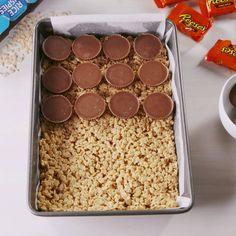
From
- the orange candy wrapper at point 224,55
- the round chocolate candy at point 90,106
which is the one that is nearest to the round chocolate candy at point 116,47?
the round chocolate candy at point 90,106

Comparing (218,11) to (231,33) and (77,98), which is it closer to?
(231,33)

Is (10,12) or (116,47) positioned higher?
(10,12)

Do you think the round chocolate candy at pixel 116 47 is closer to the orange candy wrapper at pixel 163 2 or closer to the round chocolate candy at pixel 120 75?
the round chocolate candy at pixel 120 75

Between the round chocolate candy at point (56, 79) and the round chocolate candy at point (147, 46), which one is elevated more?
the round chocolate candy at point (56, 79)

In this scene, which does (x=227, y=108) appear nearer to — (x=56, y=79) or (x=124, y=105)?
(x=124, y=105)

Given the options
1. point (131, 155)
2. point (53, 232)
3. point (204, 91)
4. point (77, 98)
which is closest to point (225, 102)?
point (204, 91)

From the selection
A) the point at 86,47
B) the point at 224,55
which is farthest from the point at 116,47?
the point at 224,55
